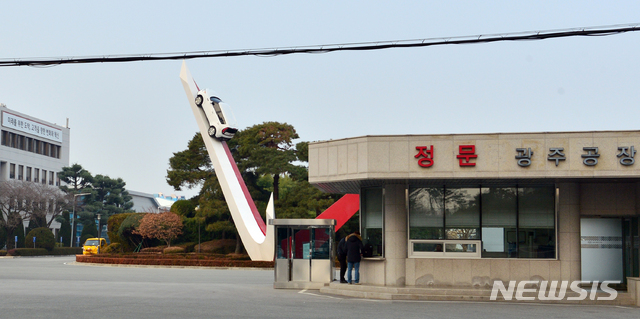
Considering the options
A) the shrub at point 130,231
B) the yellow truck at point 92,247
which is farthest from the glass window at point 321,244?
the yellow truck at point 92,247

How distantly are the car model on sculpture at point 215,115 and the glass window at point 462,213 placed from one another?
24681mm

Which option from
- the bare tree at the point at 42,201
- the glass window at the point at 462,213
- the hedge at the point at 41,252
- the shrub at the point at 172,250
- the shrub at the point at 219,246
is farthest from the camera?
the bare tree at the point at 42,201

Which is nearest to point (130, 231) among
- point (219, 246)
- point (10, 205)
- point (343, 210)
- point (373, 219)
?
point (219, 246)

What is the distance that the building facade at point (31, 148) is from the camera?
7875 cm

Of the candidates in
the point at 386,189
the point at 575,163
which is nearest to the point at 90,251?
the point at 386,189

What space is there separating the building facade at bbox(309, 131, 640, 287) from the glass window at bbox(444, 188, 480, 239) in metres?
0.03

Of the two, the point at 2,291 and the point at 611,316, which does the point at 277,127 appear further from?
the point at 611,316

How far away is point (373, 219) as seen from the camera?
19.0 metres

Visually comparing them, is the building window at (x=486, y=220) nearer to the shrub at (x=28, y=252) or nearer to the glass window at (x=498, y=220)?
the glass window at (x=498, y=220)

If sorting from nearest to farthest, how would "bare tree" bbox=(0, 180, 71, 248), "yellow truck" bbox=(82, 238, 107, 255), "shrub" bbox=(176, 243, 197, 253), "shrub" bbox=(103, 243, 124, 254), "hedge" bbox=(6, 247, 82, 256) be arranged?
"shrub" bbox=(103, 243, 124, 254) → "shrub" bbox=(176, 243, 197, 253) → "yellow truck" bbox=(82, 238, 107, 255) → "hedge" bbox=(6, 247, 82, 256) → "bare tree" bbox=(0, 180, 71, 248)

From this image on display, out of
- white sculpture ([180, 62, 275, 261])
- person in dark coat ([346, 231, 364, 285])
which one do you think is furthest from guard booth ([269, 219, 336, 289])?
white sculpture ([180, 62, 275, 261])

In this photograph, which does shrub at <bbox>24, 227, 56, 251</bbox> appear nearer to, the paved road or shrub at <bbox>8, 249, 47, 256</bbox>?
shrub at <bbox>8, 249, 47, 256</bbox>

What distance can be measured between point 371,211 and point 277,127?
30.4 metres

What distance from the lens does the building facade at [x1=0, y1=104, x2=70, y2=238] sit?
78.8 metres
